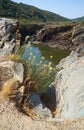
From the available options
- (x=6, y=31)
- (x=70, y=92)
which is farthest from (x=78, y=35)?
(x=70, y=92)

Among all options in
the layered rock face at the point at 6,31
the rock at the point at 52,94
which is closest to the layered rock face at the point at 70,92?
the rock at the point at 52,94

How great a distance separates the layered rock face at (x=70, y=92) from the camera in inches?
260

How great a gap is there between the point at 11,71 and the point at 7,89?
561 mm

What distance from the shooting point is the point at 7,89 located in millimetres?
6852

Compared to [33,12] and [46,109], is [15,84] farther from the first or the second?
[33,12]

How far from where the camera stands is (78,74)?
7641mm

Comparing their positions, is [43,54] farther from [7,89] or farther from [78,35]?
[7,89]

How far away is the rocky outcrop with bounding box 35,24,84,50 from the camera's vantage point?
76694 millimetres

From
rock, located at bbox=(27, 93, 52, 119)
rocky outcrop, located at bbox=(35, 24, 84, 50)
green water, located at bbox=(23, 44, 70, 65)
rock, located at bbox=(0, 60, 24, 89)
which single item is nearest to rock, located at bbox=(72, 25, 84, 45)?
rocky outcrop, located at bbox=(35, 24, 84, 50)

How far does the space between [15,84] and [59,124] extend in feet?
4.45

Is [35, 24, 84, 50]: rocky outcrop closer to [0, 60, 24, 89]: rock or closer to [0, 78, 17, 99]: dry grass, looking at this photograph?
[0, 60, 24, 89]: rock

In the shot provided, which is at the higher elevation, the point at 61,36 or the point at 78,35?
the point at 78,35

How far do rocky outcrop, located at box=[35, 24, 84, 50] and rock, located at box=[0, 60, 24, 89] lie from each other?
67.6 metres

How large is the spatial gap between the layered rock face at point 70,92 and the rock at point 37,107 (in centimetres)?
26
